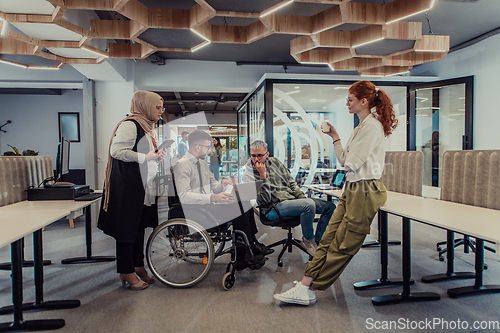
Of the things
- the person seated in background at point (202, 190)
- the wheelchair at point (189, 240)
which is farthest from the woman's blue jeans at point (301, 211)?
the wheelchair at point (189, 240)

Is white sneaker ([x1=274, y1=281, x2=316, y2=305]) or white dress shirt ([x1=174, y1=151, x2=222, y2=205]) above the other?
white dress shirt ([x1=174, y1=151, x2=222, y2=205])

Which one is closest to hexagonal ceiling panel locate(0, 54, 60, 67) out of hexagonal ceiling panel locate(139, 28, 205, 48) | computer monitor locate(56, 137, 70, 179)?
hexagonal ceiling panel locate(139, 28, 205, 48)

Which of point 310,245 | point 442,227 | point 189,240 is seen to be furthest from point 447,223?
point 189,240

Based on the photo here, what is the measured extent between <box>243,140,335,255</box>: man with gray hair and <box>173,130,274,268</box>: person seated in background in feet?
0.98

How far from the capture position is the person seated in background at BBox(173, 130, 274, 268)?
2336mm

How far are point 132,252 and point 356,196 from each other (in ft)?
5.61

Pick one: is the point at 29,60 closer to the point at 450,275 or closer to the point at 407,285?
the point at 407,285

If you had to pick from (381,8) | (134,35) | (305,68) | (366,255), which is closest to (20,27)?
(134,35)

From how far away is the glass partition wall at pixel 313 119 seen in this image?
223 inches

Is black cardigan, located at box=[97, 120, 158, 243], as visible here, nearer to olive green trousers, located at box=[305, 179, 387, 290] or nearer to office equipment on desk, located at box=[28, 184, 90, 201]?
office equipment on desk, located at box=[28, 184, 90, 201]

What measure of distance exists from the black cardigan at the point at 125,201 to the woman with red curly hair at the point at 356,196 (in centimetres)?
118

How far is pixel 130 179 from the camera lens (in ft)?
7.27

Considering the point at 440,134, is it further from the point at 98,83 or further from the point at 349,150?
the point at 98,83

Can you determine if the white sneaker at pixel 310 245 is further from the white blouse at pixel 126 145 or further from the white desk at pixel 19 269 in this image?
the white desk at pixel 19 269
